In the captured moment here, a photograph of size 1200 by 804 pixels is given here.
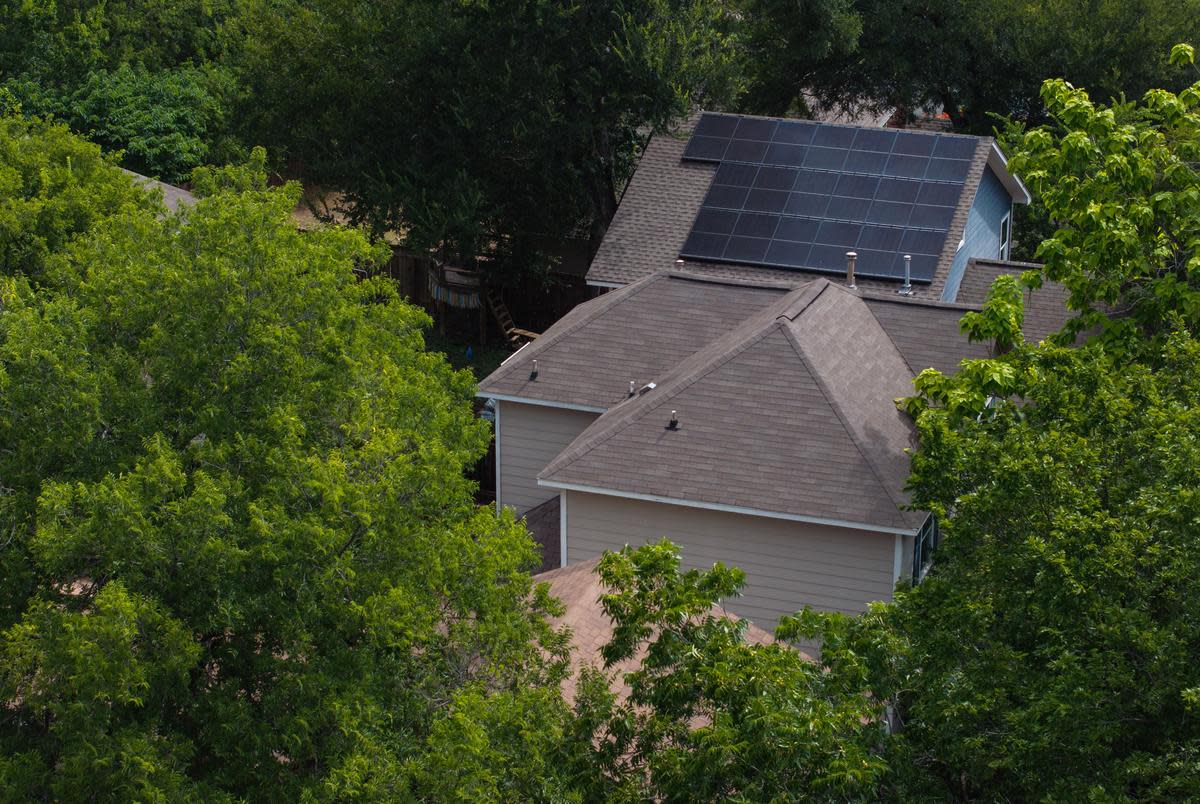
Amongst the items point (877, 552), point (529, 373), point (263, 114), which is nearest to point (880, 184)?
point (529, 373)

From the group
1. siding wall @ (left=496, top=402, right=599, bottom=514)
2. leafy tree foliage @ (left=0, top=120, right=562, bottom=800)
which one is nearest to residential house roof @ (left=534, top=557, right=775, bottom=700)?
leafy tree foliage @ (left=0, top=120, right=562, bottom=800)

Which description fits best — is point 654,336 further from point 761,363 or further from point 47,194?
point 47,194

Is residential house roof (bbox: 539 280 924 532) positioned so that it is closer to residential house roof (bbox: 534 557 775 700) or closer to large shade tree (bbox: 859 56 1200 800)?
residential house roof (bbox: 534 557 775 700)

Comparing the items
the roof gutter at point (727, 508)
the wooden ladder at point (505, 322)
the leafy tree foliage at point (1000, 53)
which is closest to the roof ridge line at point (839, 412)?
the roof gutter at point (727, 508)

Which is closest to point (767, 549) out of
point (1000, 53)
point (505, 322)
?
point (505, 322)

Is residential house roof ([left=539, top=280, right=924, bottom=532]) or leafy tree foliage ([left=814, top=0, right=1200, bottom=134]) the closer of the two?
residential house roof ([left=539, top=280, right=924, bottom=532])
